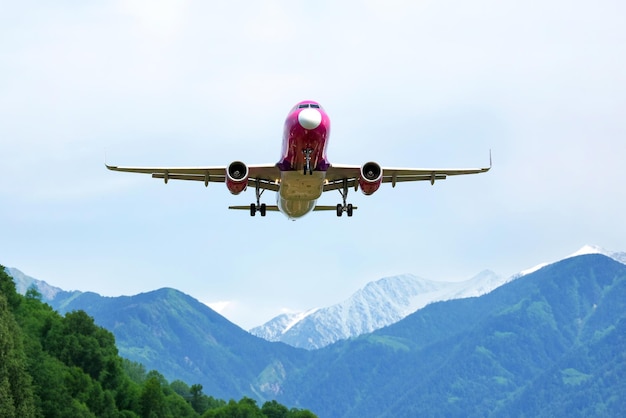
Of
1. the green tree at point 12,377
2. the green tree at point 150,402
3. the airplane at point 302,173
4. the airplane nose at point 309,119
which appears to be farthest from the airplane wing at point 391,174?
the green tree at point 150,402

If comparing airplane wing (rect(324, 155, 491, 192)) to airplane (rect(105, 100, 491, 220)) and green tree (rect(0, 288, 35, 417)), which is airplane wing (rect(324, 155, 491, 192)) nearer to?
airplane (rect(105, 100, 491, 220))

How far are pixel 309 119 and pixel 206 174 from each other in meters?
15.3

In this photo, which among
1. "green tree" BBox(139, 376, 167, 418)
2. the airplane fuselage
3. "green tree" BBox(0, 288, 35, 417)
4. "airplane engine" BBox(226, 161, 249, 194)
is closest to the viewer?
the airplane fuselage

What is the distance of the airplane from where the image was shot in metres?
61.9

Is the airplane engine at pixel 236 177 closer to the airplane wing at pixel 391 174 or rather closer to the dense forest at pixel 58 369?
the airplane wing at pixel 391 174

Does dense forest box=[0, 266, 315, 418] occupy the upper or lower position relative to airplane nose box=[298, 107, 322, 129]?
lower

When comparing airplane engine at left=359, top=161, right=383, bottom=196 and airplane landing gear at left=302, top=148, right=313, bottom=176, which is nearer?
airplane landing gear at left=302, top=148, right=313, bottom=176

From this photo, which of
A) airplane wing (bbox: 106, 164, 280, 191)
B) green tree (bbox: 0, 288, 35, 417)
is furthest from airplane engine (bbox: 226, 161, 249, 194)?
green tree (bbox: 0, 288, 35, 417)

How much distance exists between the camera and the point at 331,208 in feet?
262

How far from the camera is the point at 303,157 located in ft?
211

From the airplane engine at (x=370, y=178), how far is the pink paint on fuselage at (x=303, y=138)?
3.13m

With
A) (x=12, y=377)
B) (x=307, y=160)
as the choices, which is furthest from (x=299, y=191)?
(x=12, y=377)

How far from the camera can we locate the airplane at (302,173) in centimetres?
6188

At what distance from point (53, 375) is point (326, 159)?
72.7 metres
